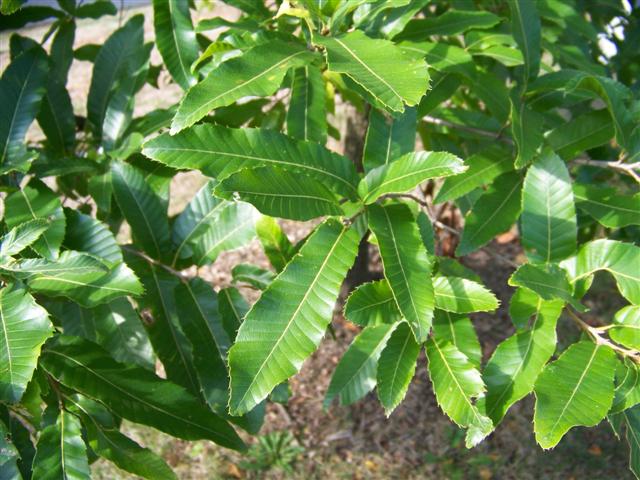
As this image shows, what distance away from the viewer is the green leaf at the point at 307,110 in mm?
1265

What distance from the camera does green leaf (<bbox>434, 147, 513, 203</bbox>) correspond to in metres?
1.37

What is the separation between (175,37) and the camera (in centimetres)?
144

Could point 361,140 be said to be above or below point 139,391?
below

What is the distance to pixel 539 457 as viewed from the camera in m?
2.67

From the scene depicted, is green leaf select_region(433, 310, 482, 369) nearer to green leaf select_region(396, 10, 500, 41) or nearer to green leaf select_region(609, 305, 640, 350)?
green leaf select_region(609, 305, 640, 350)

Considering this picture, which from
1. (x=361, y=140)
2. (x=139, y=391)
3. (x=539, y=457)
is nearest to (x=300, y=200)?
(x=139, y=391)

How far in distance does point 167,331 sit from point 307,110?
55cm

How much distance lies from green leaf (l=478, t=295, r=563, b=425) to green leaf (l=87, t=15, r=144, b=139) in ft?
3.80

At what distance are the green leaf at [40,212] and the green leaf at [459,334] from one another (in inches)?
28.9

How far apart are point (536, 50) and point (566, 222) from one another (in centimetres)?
47

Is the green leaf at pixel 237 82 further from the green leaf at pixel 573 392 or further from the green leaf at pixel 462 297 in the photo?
the green leaf at pixel 573 392

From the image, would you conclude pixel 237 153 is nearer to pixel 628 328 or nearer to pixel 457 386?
pixel 457 386

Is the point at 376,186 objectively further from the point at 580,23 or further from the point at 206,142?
the point at 580,23

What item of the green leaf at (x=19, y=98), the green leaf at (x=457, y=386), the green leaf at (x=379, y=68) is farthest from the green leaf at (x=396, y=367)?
the green leaf at (x=19, y=98)
